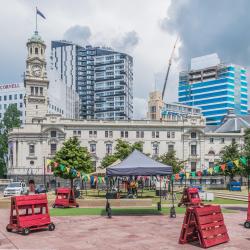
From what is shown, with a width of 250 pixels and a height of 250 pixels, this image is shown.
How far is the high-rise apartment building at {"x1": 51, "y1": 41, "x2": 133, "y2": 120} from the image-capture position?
589 feet

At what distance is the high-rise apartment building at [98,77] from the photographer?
179 meters

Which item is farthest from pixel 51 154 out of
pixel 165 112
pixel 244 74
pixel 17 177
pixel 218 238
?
pixel 244 74

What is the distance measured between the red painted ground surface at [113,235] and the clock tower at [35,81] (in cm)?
7744

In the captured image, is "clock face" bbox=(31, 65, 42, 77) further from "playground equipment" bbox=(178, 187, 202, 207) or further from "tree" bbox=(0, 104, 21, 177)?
"playground equipment" bbox=(178, 187, 202, 207)

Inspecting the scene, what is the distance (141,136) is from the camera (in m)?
86.4

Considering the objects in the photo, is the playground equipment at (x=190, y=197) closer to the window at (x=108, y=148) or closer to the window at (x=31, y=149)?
the window at (x=108, y=148)

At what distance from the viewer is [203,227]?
12.9m

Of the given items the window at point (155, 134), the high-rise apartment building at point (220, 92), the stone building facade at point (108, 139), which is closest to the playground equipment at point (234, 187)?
the stone building facade at point (108, 139)

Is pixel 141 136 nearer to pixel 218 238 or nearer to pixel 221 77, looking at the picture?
pixel 218 238

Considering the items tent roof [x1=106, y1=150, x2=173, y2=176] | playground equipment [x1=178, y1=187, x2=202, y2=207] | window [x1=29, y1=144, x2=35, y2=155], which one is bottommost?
Answer: playground equipment [x1=178, y1=187, x2=202, y2=207]

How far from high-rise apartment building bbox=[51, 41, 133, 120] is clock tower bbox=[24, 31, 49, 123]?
77.1m

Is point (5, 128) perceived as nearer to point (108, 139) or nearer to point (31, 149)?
point (31, 149)

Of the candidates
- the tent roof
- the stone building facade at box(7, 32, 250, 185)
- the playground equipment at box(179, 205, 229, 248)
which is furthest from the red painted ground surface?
the stone building facade at box(7, 32, 250, 185)

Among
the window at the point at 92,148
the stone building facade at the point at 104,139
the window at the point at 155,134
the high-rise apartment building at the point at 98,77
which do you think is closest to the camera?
the stone building facade at the point at 104,139
